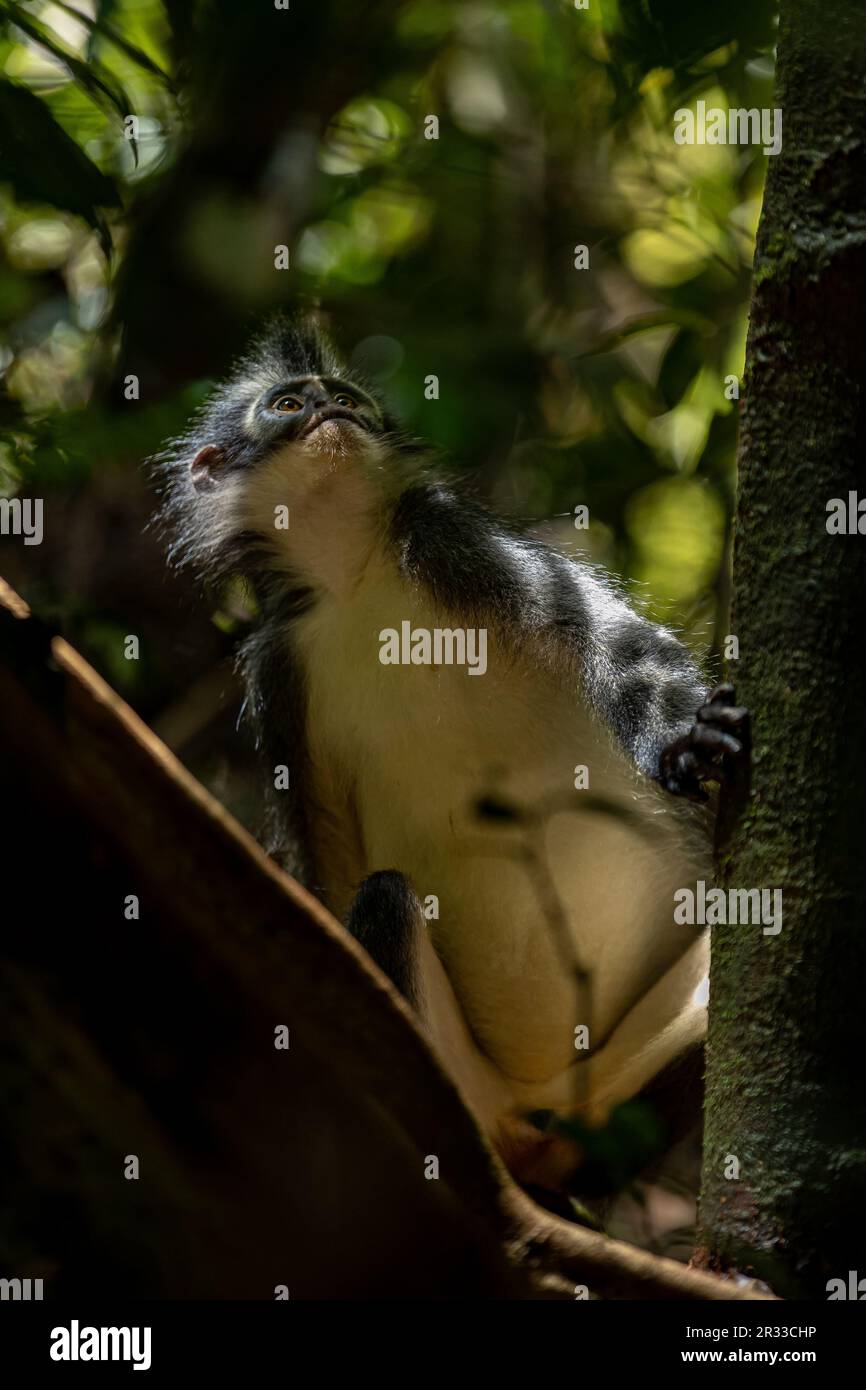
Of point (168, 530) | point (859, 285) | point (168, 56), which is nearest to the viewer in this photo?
point (859, 285)

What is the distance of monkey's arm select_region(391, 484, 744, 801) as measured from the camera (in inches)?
159

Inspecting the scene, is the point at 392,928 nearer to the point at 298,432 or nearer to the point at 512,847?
the point at 512,847

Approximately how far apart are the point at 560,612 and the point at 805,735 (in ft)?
5.71

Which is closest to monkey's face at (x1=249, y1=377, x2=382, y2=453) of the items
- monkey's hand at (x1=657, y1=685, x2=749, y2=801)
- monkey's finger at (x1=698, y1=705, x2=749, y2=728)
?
monkey's hand at (x1=657, y1=685, x2=749, y2=801)

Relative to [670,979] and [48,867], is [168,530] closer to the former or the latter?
[670,979]

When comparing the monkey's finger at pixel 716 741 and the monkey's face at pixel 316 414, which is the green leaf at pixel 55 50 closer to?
the monkey's face at pixel 316 414

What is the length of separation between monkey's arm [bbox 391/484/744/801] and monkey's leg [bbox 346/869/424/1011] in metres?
0.81

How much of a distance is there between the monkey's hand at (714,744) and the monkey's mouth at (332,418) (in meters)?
2.08

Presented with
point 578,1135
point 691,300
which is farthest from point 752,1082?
point 691,300

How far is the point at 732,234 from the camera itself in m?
5.86

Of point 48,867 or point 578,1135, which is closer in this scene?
point 48,867

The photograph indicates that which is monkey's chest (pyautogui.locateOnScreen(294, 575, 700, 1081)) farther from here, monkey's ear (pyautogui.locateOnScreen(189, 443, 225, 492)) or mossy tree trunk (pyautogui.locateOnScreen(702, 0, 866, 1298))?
mossy tree trunk (pyautogui.locateOnScreen(702, 0, 866, 1298))

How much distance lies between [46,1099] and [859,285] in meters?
2.18

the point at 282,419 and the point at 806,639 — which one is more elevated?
the point at 282,419
